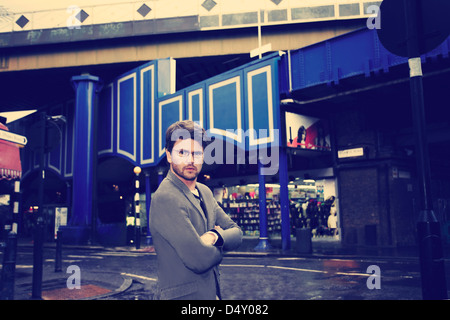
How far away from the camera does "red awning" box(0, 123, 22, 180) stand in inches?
331

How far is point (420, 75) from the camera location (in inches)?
188

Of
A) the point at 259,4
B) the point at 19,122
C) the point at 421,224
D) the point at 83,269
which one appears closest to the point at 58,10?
the point at 259,4

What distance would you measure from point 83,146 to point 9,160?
16.2 m

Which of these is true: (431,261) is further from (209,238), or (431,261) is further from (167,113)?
(167,113)

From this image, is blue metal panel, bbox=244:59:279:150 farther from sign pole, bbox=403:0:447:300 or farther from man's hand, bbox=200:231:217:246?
man's hand, bbox=200:231:217:246

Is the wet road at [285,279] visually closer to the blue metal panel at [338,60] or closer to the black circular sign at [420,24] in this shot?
the black circular sign at [420,24]

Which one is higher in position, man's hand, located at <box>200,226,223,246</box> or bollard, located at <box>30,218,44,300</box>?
man's hand, located at <box>200,226,223,246</box>

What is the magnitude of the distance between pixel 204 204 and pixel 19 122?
117 feet

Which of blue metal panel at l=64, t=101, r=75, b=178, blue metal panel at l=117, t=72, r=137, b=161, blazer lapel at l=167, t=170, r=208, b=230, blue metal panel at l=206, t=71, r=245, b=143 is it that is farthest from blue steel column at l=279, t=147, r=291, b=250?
blue metal panel at l=64, t=101, r=75, b=178

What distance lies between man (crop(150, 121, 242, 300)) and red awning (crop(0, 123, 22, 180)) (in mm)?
7102

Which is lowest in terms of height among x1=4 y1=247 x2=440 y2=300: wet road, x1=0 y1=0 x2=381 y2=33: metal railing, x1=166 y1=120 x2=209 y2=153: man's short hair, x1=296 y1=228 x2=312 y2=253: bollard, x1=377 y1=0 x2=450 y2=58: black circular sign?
x1=4 y1=247 x2=440 y2=300: wet road

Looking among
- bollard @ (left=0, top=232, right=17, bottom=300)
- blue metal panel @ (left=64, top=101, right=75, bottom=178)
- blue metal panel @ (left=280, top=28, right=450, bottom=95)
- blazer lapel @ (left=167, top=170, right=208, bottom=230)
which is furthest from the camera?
blue metal panel @ (left=64, top=101, right=75, bottom=178)

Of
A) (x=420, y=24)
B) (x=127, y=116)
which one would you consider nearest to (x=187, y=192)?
(x=420, y=24)

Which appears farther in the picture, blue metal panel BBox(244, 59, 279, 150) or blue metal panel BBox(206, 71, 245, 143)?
blue metal panel BBox(206, 71, 245, 143)
